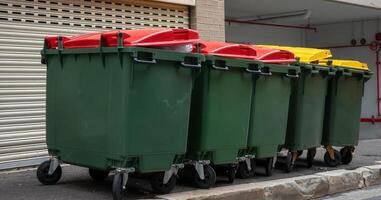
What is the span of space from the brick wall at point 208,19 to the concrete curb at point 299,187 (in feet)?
12.3

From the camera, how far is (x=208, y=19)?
11.0 metres

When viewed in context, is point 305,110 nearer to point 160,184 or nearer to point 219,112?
point 219,112

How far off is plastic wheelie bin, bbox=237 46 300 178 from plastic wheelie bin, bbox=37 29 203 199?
1.27m

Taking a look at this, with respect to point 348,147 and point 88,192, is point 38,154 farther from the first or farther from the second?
point 348,147

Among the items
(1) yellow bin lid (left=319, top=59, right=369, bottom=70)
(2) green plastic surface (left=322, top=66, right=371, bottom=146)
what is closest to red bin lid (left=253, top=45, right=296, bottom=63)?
(1) yellow bin lid (left=319, top=59, right=369, bottom=70)

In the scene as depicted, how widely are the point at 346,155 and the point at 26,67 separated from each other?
5.04 metres

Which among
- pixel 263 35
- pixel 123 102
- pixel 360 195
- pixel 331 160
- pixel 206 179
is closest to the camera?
pixel 123 102

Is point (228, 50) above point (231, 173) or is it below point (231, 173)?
above

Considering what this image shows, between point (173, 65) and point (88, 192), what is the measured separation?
1.68 metres

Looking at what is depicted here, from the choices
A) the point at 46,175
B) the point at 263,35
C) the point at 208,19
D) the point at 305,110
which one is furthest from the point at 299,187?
the point at 263,35

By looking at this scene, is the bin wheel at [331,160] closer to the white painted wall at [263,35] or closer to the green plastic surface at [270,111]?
the green plastic surface at [270,111]

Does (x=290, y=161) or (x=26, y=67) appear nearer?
(x=290, y=161)

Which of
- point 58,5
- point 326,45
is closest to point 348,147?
point 58,5

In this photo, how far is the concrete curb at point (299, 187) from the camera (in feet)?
20.7
